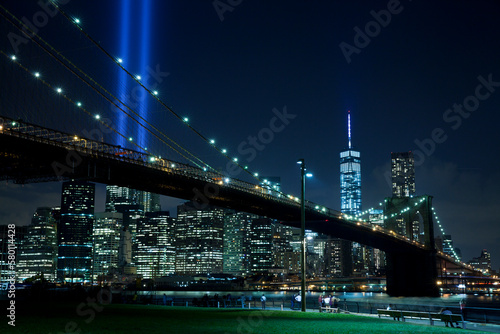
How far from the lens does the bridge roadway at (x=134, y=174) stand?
137 ft

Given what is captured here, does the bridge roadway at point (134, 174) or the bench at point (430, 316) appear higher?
the bridge roadway at point (134, 174)

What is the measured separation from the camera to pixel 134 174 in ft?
175

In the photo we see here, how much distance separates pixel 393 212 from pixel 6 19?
92528mm

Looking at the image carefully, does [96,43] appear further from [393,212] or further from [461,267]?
[461,267]

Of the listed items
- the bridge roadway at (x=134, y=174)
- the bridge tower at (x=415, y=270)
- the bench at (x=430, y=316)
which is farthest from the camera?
the bridge tower at (x=415, y=270)

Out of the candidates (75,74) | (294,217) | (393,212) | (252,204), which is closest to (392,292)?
(393,212)

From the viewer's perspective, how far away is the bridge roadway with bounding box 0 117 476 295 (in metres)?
41.7

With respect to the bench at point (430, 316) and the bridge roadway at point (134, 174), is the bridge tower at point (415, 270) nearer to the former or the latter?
the bridge roadway at point (134, 174)

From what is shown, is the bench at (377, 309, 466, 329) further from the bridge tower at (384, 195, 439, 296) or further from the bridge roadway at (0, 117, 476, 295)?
the bridge tower at (384, 195, 439, 296)

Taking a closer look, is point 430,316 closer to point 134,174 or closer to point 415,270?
point 134,174

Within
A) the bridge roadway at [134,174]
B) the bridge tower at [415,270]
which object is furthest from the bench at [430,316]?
the bridge tower at [415,270]

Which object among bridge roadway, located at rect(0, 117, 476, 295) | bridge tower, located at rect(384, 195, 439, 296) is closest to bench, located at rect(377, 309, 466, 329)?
bridge roadway, located at rect(0, 117, 476, 295)

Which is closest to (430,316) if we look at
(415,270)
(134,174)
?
(134,174)

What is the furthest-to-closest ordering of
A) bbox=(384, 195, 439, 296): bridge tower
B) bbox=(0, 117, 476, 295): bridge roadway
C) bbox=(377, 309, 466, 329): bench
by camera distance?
bbox=(384, 195, 439, 296): bridge tower
bbox=(0, 117, 476, 295): bridge roadway
bbox=(377, 309, 466, 329): bench
